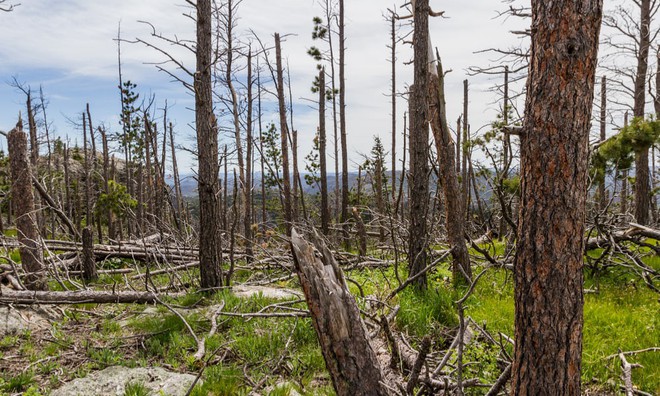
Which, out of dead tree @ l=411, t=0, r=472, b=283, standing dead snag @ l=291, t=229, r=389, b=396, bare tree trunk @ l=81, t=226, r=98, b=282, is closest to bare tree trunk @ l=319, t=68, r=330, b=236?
bare tree trunk @ l=81, t=226, r=98, b=282

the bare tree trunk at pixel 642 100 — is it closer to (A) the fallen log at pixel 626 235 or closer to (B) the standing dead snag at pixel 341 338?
(A) the fallen log at pixel 626 235

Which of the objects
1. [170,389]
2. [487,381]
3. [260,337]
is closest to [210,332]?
[260,337]

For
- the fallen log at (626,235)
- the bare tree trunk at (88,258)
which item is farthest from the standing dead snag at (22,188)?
the fallen log at (626,235)

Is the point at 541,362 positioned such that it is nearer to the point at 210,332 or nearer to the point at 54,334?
the point at 210,332

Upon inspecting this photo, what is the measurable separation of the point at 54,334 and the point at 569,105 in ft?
20.1

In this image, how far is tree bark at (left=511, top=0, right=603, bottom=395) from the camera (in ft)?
7.53

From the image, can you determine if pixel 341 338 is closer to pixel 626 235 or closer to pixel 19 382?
pixel 19 382

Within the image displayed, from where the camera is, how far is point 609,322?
464cm

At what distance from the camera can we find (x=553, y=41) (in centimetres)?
231

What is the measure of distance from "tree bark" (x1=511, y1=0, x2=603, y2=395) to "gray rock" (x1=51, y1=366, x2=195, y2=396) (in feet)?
9.75

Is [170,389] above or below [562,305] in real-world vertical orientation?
below

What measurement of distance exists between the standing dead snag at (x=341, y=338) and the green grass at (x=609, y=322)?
54.6 inches

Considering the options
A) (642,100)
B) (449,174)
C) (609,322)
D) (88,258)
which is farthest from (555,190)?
(642,100)

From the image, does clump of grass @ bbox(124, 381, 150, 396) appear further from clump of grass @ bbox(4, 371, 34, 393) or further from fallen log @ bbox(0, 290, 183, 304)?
fallen log @ bbox(0, 290, 183, 304)
